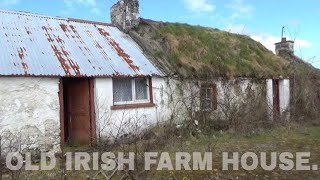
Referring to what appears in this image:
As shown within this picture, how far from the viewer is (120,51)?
1323 cm

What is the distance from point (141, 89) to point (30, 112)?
4098 mm

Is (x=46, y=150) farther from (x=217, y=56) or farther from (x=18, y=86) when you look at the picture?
(x=217, y=56)

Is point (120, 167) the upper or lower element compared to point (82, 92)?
lower

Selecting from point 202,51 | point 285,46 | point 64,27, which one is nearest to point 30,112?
point 64,27

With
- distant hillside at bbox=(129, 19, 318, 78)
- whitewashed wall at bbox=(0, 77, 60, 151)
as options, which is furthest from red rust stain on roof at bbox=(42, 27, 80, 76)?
distant hillside at bbox=(129, 19, 318, 78)

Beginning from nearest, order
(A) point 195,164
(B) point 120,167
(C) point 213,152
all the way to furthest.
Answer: (B) point 120,167 < (A) point 195,164 < (C) point 213,152

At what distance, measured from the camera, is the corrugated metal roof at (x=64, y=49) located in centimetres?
1025

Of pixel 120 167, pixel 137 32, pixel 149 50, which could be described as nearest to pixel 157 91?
pixel 149 50

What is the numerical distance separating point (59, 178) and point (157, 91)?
6.52 meters

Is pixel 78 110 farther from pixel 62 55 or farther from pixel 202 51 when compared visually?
pixel 202 51

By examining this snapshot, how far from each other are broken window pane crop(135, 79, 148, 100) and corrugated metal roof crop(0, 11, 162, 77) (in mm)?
436

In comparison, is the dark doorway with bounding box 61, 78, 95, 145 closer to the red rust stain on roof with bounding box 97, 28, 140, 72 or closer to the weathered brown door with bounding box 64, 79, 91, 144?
the weathered brown door with bounding box 64, 79, 91, 144

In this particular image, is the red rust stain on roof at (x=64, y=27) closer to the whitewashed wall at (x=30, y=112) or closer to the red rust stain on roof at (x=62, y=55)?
the red rust stain on roof at (x=62, y=55)

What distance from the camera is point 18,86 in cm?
975
